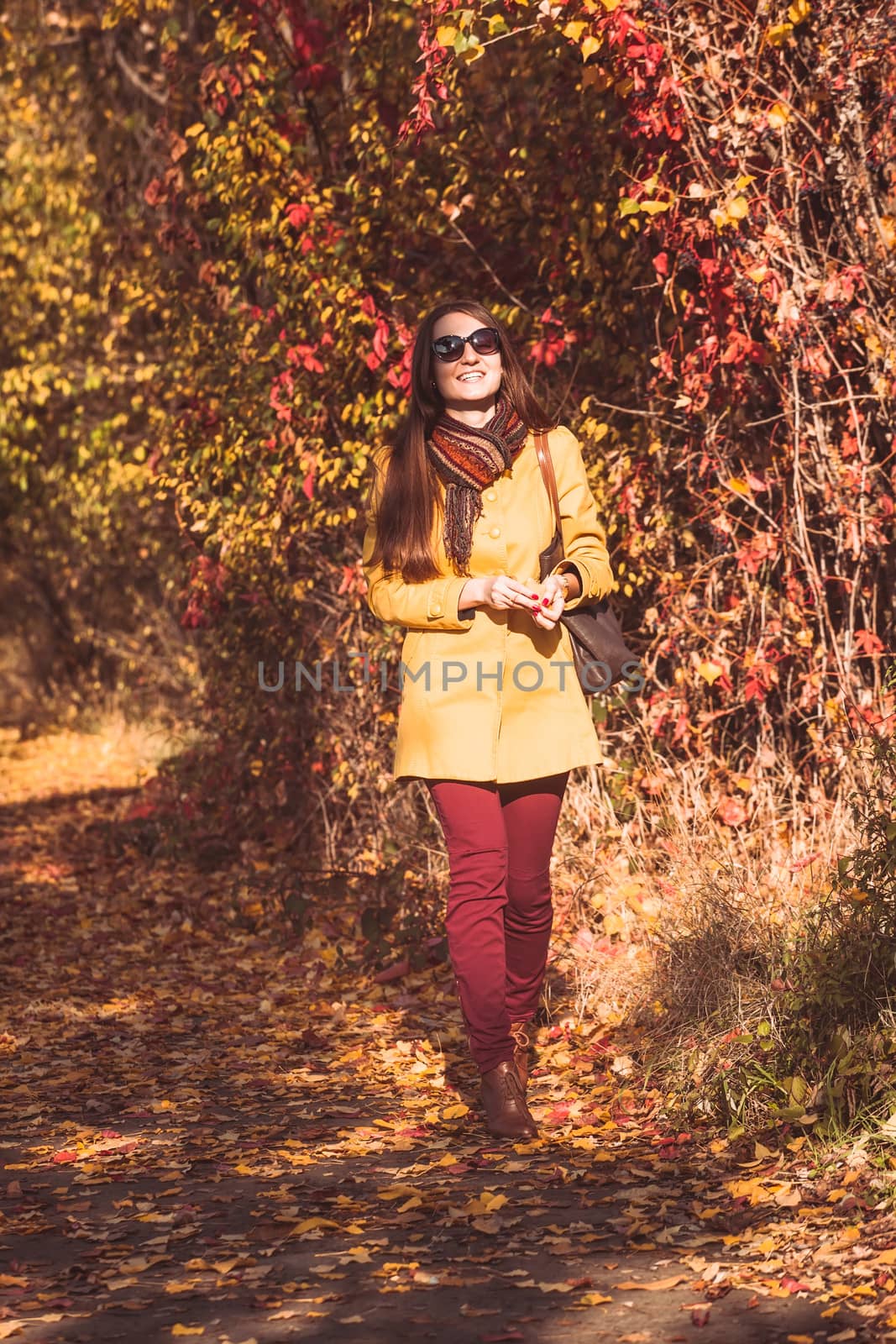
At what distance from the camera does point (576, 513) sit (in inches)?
187

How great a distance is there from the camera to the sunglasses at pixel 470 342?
465cm

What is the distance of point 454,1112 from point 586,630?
1460 millimetres

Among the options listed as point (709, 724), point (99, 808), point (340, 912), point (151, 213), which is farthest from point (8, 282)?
point (709, 724)

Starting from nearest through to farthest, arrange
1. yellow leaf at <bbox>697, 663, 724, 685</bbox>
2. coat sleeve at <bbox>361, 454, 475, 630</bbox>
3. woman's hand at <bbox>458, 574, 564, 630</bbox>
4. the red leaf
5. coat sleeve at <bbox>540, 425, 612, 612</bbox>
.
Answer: woman's hand at <bbox>458, 574, 564, 630</bbox>, coat sleeve at <bbox>361, 454, 475, 630</bbox>, coat sleeve at <bbox>540, 425, 612, 612</bbox>, the red leaf, yellow leaf at <bbox>697, 663, 724, 685</bbox>

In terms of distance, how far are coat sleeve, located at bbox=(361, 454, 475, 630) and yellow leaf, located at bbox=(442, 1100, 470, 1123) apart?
56.2 inches

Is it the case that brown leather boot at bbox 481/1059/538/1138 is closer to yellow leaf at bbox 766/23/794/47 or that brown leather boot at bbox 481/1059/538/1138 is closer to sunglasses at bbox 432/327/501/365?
sunglasses at bbox 432/327/501/365

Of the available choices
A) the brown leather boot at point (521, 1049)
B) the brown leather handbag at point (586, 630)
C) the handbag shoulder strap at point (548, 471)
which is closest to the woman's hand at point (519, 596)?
the brown leather handbag at point (586, 630)

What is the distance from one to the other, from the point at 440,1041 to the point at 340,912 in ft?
6.34

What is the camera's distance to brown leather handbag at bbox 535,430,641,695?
4.68 m

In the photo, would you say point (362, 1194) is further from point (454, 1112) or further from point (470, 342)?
point (470, 342)

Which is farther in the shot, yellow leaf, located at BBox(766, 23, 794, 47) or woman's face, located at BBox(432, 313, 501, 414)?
yellow leaf, located at BBox(766, 23, 794, 47)

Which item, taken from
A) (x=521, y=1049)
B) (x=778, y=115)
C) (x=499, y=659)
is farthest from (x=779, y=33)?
(x=521, y=1049)


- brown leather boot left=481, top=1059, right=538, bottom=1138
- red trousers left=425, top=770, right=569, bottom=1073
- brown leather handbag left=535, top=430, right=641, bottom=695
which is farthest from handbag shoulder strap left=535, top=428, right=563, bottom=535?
brown leather boot left=481, top=1059, right=538, bottom=1138

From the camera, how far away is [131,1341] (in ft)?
11.0
